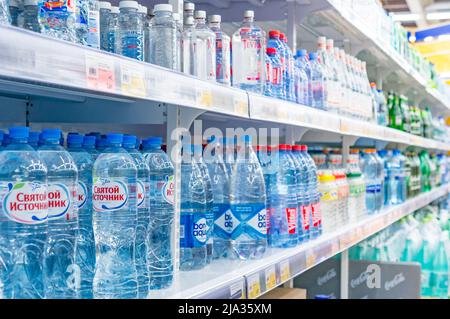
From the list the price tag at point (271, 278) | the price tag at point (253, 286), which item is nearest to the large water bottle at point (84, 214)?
the price tag at point (253, 286)

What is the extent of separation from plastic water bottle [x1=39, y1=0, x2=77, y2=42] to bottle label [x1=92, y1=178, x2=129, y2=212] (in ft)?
1.01

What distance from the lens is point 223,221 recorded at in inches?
75.5

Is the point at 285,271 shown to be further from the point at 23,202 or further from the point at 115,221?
the point at 23,202

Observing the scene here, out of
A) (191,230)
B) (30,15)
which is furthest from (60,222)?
(191,230)

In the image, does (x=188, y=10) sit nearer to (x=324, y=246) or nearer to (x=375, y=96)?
(x=324, y=246)

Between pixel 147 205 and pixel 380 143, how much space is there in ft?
11.7

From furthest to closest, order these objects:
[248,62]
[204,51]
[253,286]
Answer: [248,62] → [204,51] → [253,286]

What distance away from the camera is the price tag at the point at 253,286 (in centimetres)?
158

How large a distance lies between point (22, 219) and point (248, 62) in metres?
1.11

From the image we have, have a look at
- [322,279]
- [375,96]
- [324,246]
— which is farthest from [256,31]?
[375,96]

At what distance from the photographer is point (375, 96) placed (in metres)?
4.12

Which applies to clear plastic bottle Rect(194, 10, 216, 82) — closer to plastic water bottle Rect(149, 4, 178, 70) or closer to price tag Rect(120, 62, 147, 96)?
plastic water bottle Rect(149, 4, 178, 70)

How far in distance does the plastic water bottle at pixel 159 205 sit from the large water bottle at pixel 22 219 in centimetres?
35
